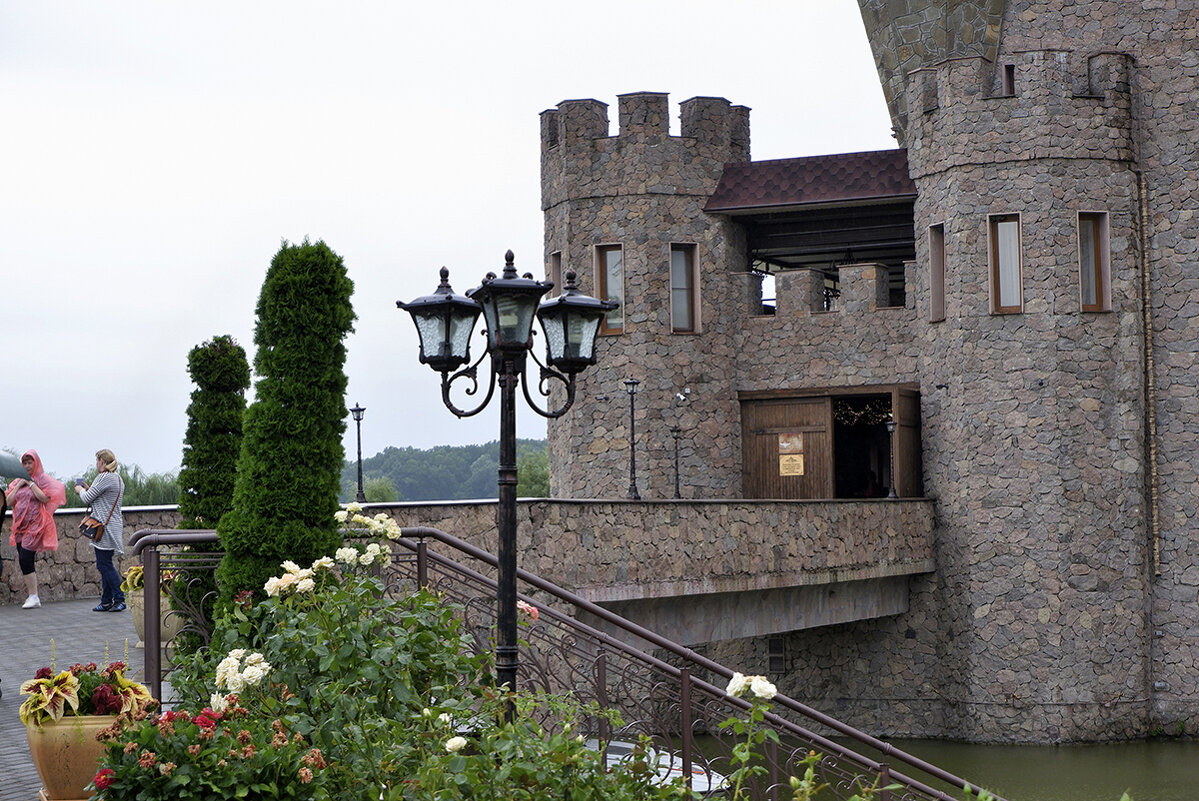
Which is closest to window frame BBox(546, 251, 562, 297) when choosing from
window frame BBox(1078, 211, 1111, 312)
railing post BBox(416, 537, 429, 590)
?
window frame BBox(1078, 211, 1111, 312)

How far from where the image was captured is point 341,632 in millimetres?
8094

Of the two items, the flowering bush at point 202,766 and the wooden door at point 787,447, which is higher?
the wooden door at point 787,447

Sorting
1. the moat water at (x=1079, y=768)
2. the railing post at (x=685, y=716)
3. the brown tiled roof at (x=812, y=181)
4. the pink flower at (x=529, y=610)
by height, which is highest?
the brown tiled roof at (x=812, y=181)

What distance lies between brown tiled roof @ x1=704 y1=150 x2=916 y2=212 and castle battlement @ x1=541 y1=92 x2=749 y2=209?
404 millimetres

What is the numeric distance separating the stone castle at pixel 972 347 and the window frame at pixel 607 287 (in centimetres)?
7

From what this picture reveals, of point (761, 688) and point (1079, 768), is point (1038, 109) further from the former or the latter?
point (761, 688)

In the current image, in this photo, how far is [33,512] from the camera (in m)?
15.3

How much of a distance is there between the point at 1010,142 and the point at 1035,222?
1402 millimetres

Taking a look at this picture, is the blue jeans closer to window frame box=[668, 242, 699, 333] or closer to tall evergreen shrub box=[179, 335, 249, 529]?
tall evergreen shrub box=[179, 335, 249, 529]

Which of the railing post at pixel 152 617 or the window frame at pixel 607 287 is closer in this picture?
the railing post at pixel 152 617

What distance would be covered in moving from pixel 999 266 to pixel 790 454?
5.06m

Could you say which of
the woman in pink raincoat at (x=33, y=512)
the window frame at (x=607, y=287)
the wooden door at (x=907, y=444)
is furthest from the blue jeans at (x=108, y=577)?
the wooden door at (x=907, y=444)

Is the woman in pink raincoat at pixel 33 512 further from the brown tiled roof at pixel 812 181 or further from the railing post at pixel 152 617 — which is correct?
the brown tiled roof at pixel 812 181

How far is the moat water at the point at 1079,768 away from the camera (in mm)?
20906
